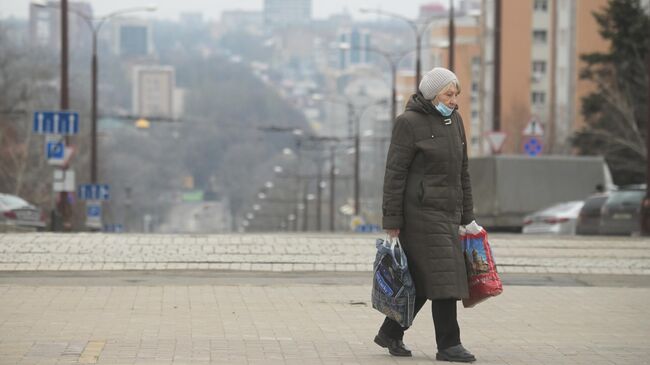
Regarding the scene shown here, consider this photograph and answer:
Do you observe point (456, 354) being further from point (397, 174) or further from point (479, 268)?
point (397, 174)

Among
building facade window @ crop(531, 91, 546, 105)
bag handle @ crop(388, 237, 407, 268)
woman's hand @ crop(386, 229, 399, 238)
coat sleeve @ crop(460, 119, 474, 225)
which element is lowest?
bag handle @ crop(388, 237, 407, 268)

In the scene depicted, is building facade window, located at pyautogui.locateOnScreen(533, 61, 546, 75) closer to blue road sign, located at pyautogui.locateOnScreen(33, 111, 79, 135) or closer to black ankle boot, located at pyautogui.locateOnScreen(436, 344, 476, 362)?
blue road sign, located at pyautogui.locateOnScreen(33, 111, 79, 135)

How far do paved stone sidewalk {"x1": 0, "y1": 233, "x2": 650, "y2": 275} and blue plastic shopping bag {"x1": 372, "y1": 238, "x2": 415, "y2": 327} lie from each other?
25.9 ft

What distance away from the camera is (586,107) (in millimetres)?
58844

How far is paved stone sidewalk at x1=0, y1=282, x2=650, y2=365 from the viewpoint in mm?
10891

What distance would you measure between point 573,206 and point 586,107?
23.1 m

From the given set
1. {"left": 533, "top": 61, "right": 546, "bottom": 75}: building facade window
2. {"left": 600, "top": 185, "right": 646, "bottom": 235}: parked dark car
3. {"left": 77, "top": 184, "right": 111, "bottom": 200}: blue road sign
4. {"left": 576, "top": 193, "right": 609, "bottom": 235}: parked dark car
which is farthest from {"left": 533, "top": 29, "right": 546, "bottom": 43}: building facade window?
{"left": 576, "top": 193, "right": 609, "bottom": 235}: parked dark car

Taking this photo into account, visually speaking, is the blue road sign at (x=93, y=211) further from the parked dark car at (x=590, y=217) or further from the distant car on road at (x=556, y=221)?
the parked dark car at (x=590, y=217)

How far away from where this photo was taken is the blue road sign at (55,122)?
35.9 meters

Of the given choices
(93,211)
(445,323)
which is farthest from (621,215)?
(445,323)

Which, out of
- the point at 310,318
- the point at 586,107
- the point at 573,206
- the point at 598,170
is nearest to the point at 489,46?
the point at 586,107

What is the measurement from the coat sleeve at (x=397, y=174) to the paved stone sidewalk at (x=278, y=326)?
916mm

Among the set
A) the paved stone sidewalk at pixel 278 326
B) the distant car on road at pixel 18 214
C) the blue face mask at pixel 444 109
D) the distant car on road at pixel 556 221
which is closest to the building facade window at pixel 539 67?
the distant car on road at pixel 18 214

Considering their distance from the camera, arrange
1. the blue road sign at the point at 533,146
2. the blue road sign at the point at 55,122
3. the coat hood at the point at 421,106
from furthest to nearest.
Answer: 1. the blue road sign at the point at 533,146
2. the blue road sign at the point at 55,122
3. the coat hood at the point at 421,106
